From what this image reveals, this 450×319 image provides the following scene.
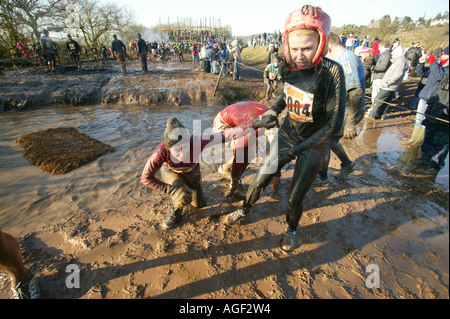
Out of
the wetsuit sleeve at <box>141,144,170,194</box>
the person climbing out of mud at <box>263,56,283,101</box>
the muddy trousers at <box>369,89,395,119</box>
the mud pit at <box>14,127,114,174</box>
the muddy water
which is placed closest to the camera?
the wetsuit sleeve at <box>141,144,170,194</box>

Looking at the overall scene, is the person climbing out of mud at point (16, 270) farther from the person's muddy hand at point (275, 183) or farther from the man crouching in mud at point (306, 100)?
the person's muddy hand at point (275, 183)

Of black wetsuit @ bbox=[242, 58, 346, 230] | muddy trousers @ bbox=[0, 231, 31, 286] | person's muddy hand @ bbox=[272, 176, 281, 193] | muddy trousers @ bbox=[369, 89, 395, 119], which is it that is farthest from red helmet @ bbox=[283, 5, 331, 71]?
muddy trousers @ bbox=[369, 89, 395, 119]

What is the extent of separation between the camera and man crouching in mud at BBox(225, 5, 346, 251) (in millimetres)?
1579

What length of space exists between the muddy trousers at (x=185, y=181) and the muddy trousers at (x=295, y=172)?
73 cm

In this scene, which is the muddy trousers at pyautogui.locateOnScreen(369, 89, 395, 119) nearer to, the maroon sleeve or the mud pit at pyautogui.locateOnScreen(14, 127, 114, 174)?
the maroon sleeve

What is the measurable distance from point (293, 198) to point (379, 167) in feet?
9.34

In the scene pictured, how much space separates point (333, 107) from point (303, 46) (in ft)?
1.74

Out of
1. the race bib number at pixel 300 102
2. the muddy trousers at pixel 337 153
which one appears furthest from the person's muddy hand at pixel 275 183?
the race bib number at pixel 300 102

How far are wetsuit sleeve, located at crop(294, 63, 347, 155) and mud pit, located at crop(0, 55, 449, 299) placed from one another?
3.23ft

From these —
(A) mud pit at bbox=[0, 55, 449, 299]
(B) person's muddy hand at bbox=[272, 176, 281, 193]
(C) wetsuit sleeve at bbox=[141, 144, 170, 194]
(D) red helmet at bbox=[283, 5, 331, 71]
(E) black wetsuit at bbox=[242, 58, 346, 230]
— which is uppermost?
(D) red helmet at bbox=[283, 5, 331, 71]

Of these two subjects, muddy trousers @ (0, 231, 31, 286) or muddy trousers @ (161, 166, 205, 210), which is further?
muddy trousers @ (161, 166, 205, 210)

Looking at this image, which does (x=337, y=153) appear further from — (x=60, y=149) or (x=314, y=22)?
(x=60, y=149)

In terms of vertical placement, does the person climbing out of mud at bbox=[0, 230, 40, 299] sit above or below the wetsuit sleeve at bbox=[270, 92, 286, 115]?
below

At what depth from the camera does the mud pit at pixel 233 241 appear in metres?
1.84
